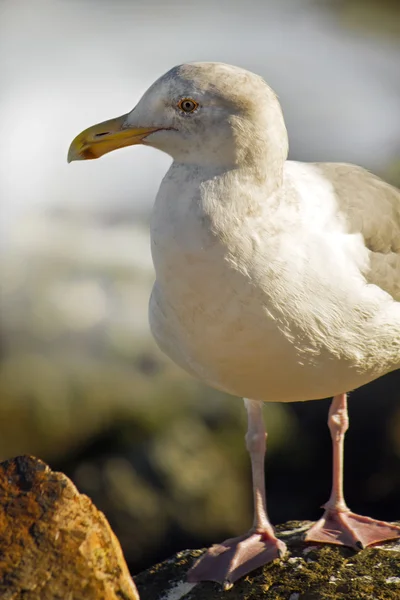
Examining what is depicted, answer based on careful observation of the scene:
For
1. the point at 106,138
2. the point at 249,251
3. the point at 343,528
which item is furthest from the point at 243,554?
the point at 106,138

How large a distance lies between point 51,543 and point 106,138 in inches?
61.8

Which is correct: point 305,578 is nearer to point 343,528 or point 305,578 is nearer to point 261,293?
point 343,528

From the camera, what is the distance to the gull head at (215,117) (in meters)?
3.68

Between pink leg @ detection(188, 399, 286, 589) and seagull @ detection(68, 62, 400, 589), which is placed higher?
seagull @ detection(68, 62, 400, 589)

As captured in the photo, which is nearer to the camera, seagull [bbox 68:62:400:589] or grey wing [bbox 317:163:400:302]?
seagull [bbox 68:62:400:589]

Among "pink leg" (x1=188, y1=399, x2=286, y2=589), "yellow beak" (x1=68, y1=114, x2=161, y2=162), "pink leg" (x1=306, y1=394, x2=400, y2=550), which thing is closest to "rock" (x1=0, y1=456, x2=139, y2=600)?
"pink leg" (x1=188, y1=399, x2=286, y2=589)

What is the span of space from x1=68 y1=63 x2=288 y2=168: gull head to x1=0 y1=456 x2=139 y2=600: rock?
1320 millimetres

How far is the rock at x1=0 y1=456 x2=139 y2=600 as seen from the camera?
11.3 ft

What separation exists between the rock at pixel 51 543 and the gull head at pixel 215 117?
4.33ft

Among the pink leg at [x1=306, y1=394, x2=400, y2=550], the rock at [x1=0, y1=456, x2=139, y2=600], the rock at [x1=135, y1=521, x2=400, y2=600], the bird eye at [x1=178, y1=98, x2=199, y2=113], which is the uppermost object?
the bird eye at [x1=178, y1=98, x2=199, y2=113]

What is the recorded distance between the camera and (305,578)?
14.0 feet

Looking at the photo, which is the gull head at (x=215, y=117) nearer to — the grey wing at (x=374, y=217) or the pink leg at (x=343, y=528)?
the grey wing at (x=374, y=217)

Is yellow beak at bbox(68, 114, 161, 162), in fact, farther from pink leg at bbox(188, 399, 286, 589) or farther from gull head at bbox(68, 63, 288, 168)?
pink leg at bbox(188, 399, 286, 589)

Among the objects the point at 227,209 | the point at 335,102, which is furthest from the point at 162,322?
the point at 335,102
